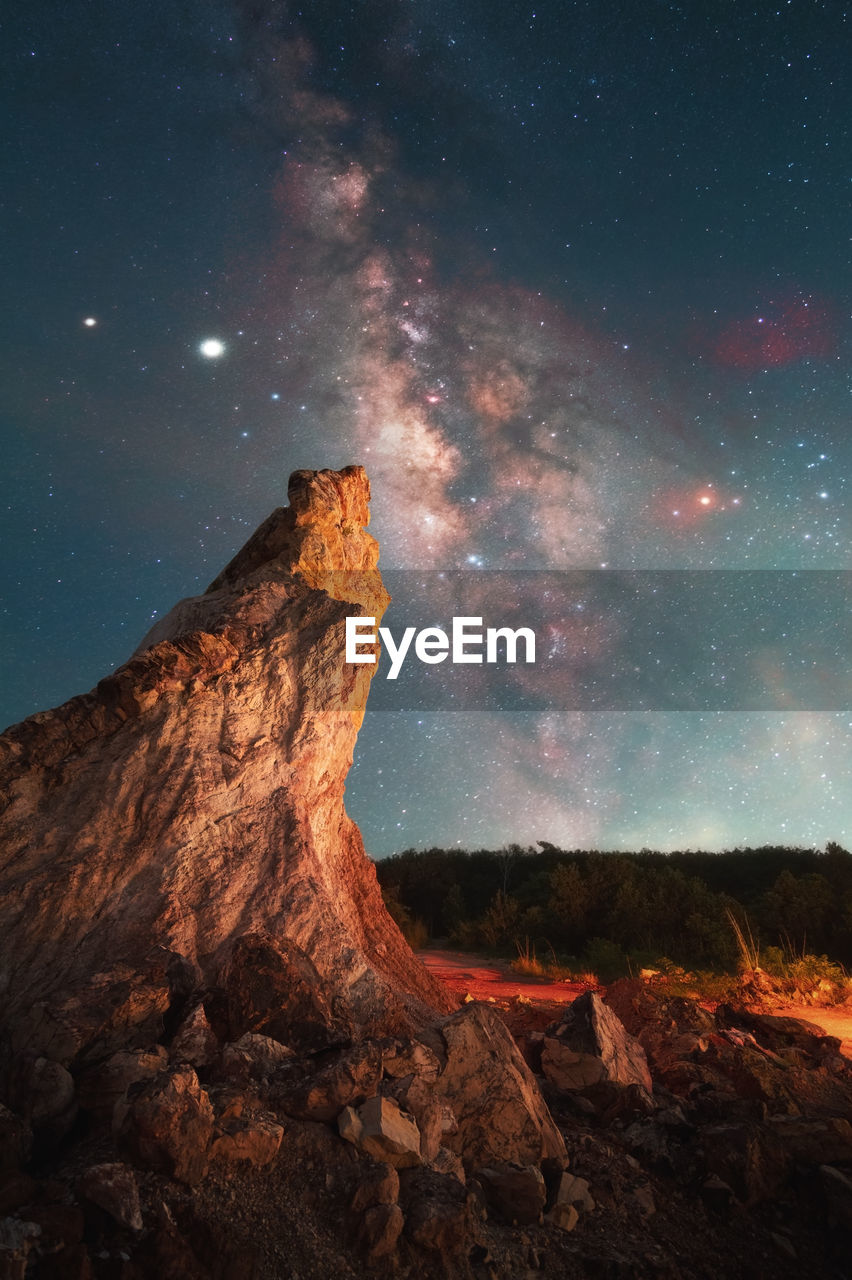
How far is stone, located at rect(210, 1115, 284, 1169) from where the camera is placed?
3.63 m

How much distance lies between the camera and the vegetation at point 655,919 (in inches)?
750

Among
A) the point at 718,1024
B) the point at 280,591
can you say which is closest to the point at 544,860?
the point at 718,1024

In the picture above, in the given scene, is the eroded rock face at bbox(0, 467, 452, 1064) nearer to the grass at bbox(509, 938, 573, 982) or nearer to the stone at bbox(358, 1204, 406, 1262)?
the stone at bbox(358, 1204, 406, 1262)

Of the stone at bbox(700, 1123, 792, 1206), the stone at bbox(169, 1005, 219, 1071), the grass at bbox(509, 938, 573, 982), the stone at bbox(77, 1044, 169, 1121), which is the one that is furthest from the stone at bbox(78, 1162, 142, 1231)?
the grass at bbox(509, 938, 573, 982)

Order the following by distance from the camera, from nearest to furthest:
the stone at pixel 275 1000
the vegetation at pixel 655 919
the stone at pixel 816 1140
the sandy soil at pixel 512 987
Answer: the stone at pixel 275 1000
the stone at pixel 816 1140
the sandy soil at pixel 512 987
the vegetation at pixel 655 919

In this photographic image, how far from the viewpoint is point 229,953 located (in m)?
5.93

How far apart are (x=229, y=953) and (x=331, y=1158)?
2373mm

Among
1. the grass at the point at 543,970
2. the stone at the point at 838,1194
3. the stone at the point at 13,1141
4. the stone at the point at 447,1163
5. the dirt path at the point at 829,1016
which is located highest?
the stone at the point at 13,1141

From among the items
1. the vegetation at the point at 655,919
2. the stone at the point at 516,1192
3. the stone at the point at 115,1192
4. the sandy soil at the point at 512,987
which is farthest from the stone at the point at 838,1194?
the vegetation at the point at 655,919

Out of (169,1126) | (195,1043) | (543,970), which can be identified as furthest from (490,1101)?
→ (543,970)

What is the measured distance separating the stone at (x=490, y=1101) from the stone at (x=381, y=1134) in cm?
72

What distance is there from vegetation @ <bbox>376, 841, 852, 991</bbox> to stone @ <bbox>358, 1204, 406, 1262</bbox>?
48.5 feet

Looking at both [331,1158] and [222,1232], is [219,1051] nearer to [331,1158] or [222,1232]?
[331,1158]

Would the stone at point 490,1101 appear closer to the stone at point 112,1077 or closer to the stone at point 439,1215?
the stone at point 439,1215
